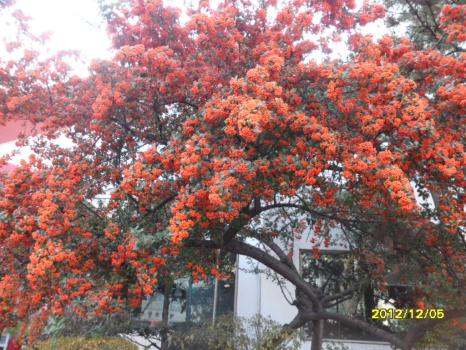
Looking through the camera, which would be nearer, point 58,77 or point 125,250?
point 125,250

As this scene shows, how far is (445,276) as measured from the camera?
590 centimetres

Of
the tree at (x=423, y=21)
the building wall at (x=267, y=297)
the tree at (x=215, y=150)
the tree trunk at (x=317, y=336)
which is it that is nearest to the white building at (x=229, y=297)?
the building wall at (x=267, y=297)

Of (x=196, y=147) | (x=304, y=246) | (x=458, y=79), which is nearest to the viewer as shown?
(x=196, y=147)

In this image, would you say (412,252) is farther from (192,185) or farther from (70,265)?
(70,265)

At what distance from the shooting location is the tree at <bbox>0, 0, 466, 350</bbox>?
4367mm

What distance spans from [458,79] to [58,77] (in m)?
5.26

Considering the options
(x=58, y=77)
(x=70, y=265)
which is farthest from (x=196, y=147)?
(x=58, y=77)
